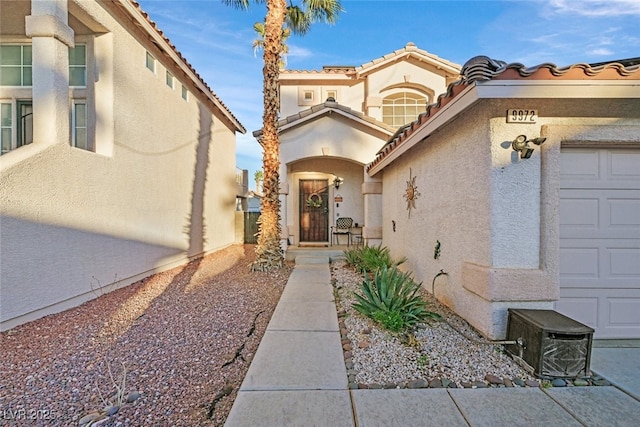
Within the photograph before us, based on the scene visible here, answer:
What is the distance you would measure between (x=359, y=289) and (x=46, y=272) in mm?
4982

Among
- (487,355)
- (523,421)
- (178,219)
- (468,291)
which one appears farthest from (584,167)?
(178,219)

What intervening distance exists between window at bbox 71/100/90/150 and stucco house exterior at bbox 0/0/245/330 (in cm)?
2

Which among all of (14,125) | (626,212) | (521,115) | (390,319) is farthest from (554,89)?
(14,125)

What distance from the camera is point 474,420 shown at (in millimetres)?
2434

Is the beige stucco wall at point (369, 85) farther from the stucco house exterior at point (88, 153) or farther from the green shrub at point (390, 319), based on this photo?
the green shrub at point (390, 319)

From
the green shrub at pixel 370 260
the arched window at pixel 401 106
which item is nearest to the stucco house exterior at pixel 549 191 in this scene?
the green shrub at pixel 370 260

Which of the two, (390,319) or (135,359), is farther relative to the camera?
(390,319)

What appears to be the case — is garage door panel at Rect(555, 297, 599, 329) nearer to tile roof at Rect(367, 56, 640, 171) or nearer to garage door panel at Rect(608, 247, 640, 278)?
garage door panel at Rect(608, 247, 640, 278)

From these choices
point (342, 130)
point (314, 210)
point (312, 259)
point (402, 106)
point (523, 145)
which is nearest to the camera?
point (523, 145)

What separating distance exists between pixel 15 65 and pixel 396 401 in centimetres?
932

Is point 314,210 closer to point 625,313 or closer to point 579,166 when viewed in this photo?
point 579,166

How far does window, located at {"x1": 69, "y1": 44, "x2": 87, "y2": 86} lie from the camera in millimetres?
6176

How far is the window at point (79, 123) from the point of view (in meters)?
6.23

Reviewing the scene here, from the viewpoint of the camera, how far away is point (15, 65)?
658cm
